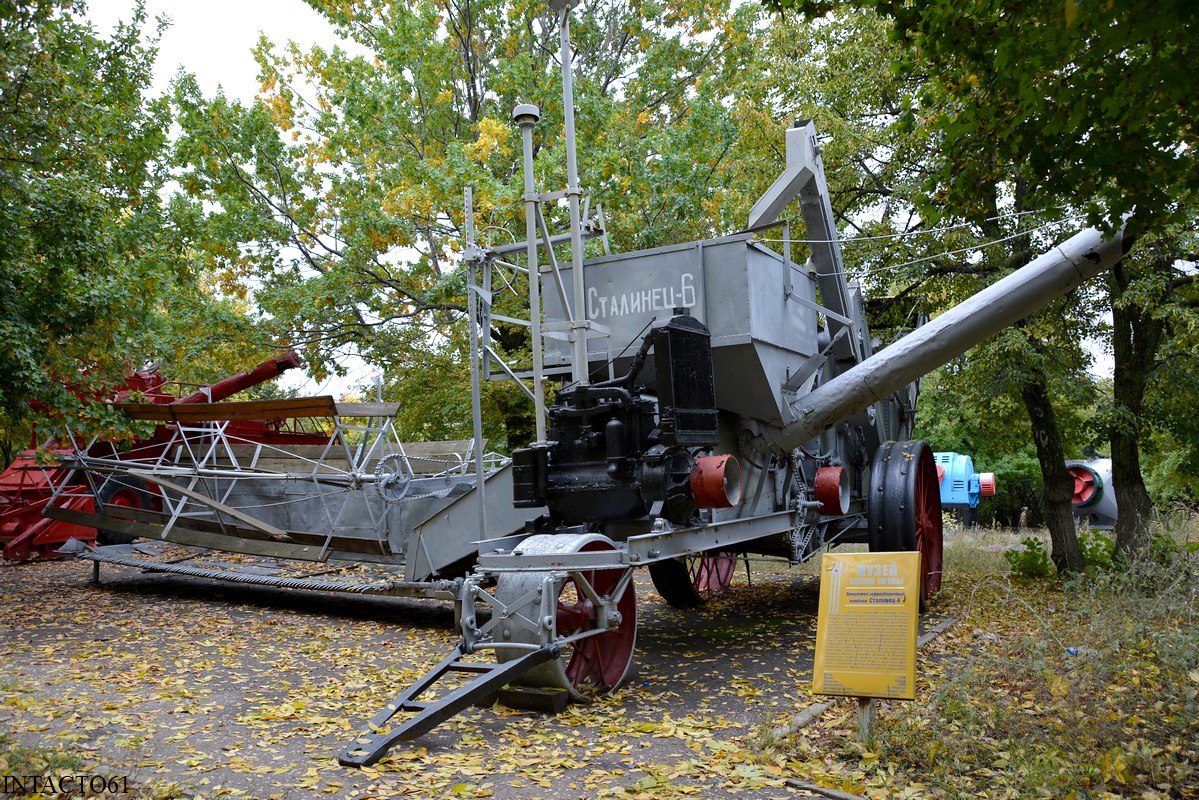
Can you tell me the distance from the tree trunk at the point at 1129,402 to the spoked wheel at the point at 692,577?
4.58 metres

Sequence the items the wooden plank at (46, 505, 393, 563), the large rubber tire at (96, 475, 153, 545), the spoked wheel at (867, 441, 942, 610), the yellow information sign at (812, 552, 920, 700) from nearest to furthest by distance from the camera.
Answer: the yellow information sign at (812, 552, 920, 700) < the spoked wheel at (867, 441, 942, 610) < the wooden plank at (46, 505, 393, 563) < the large rubber tire at (96, 475, 153, 545)

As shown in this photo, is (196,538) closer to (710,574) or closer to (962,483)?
(710,574)

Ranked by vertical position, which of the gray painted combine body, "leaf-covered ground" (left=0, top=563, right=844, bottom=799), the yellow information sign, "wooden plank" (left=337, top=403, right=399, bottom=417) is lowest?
"leaf-covered ground" (left=0, top=563, right=844, bottom=799)

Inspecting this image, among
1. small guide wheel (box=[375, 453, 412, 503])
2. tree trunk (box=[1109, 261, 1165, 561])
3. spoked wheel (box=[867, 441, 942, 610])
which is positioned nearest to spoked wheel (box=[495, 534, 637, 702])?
spoked wheel (box=[867, 441, 942, 610])

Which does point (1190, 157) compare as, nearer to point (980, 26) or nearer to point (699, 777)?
point (980, 26)

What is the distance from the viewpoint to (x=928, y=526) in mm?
9938

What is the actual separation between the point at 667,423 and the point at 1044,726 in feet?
9.54

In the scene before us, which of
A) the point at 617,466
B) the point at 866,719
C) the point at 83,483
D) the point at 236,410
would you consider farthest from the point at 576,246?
the point at 83,483

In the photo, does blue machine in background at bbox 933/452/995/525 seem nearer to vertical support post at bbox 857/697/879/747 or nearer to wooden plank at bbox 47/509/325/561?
wooden plank at bbox 47/509/325/561

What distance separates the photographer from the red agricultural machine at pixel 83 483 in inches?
504

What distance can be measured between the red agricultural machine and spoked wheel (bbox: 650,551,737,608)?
5.76 m

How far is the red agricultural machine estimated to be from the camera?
504 inches

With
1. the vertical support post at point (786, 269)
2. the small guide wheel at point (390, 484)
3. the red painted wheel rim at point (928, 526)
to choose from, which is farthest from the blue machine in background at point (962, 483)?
the small guide wheel at point (390, 484)

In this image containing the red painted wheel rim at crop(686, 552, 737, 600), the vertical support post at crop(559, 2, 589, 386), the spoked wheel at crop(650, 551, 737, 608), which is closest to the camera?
the vertical support post at crop(559, 2, 589, 386)
